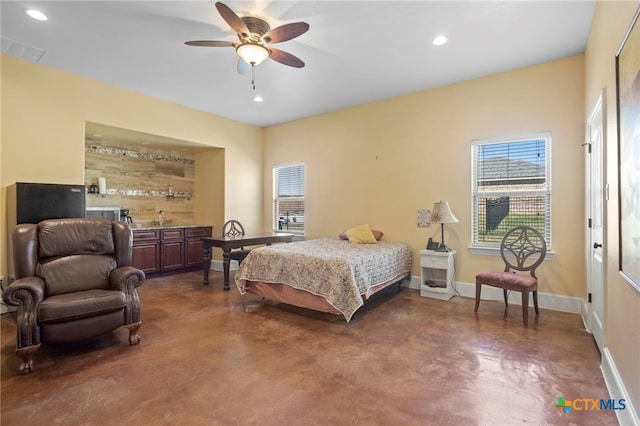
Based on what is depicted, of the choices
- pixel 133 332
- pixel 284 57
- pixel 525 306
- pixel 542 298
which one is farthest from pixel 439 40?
pixel 133 332

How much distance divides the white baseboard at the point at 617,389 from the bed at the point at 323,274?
185cm

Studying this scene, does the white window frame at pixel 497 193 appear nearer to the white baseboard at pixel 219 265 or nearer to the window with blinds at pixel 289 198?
the window with blinds at pixel 289 198

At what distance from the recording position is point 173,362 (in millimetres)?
2479

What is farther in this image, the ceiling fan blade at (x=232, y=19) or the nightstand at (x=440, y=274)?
the nightstand at (x=440, y=274)

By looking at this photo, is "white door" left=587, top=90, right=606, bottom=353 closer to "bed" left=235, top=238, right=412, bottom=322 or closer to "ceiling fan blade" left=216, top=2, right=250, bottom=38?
"bed" left=235, top=238, right=412, bottom=322

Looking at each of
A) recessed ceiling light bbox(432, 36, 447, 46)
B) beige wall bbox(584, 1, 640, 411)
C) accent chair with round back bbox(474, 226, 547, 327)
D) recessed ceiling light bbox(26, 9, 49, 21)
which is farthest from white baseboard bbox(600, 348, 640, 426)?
recessed ceiling light bbox(26, 9, 49, 21)

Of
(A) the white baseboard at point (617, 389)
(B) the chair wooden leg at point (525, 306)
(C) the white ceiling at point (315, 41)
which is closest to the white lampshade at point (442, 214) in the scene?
(B) the chair wooden leg at point (525, 306)

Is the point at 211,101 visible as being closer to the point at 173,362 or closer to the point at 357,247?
the point at 357,247

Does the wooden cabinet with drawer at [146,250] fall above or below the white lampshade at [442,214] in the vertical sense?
below

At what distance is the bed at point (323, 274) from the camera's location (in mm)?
3221

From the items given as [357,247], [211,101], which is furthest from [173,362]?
[211,101]

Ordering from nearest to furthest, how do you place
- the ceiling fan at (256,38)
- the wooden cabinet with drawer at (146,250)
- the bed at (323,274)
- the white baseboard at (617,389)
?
the white baseboard at (617,389) < the ceiling fan at (256,38) < the bed at (323,274) < the wooden cabinet with drawer at (146,250)

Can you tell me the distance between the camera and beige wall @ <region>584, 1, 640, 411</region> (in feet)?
5.50

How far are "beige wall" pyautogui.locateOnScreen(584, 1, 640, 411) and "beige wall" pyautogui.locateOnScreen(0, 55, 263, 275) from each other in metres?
5.41
